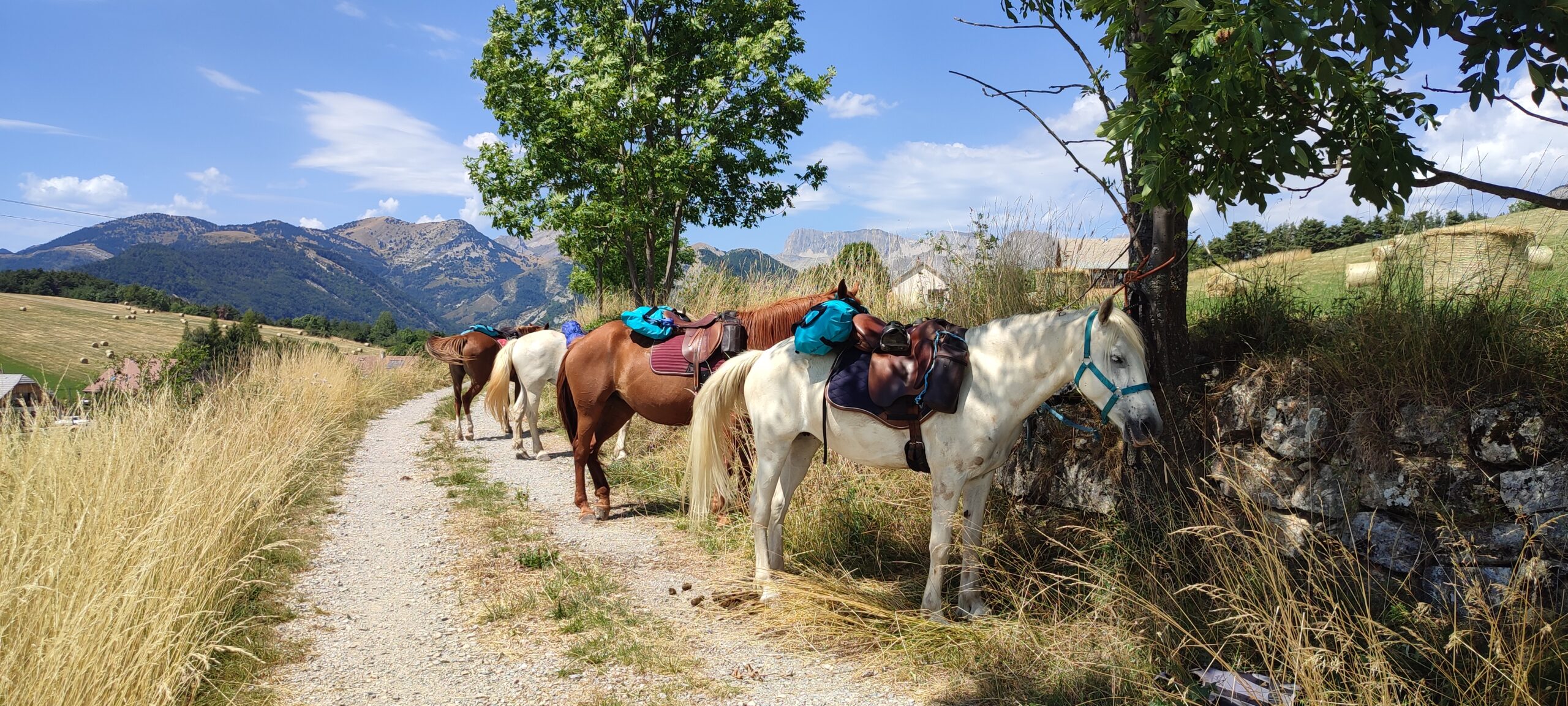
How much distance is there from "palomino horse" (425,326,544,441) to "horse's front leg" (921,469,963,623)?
9.48 metres

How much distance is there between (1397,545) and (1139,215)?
213 cm

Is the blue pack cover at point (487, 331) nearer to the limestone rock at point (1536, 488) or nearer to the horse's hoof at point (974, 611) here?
the horse's hoof at point (974, 611)

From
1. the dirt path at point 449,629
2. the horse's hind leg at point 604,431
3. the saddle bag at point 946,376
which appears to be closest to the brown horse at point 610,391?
the horse's hind leg at point 604,431

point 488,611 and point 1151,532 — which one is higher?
point 1151,532

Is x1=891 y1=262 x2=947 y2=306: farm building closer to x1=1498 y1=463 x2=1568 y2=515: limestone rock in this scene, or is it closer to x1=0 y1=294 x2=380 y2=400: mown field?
x1=1498 y1=463 x2=1568 y2=515: limestone rock

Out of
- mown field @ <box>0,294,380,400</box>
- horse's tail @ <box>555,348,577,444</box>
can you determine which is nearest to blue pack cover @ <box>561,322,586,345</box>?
horse's tail @ <box>555,348,577,444</box>

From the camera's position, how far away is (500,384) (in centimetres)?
1122

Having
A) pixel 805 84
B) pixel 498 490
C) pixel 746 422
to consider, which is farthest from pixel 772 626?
pixel 805 84

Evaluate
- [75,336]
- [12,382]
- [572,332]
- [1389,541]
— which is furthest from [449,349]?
[75,336]

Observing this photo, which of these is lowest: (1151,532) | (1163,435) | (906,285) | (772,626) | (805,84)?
(772,626)

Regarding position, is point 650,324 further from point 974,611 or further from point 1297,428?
point 1297,428

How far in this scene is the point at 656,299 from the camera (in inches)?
609

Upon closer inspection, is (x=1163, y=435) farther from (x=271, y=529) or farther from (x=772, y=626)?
(x=271, y=529)

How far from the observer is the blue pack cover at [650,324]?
6836 mm
